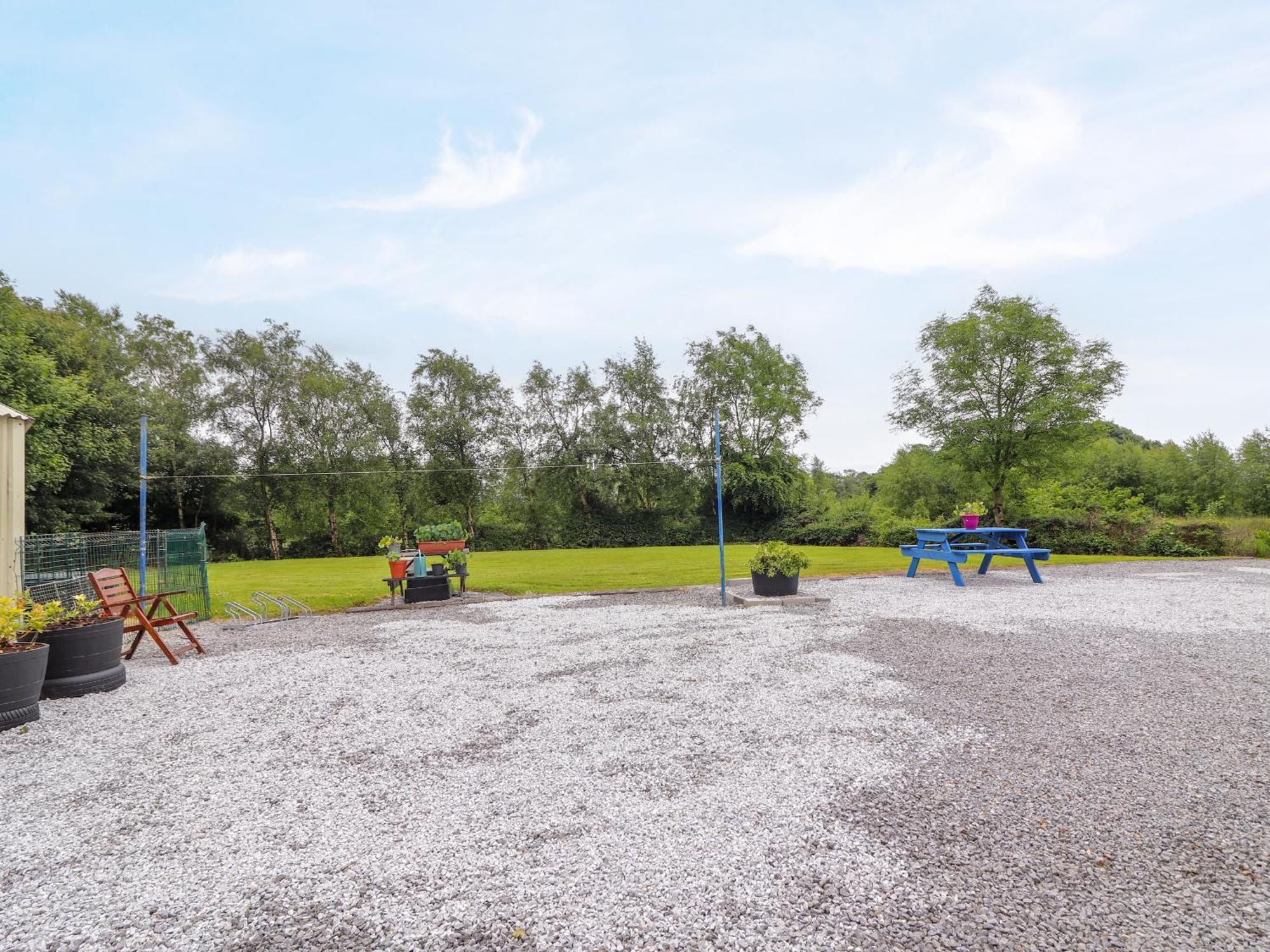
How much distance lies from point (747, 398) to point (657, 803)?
3079 cm

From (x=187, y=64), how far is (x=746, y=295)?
2303 centimetres

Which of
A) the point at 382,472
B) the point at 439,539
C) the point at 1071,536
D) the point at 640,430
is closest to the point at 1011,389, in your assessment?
the point at 1071,536

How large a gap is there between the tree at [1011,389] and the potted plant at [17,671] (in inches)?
908

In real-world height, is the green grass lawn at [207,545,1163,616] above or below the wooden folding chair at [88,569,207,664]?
below

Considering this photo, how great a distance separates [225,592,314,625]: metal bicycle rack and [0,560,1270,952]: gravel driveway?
2595 mm

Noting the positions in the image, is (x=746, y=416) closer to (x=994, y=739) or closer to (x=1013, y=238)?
(x=1013, y=238)

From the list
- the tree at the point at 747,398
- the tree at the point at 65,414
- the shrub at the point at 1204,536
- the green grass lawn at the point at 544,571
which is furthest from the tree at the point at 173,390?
the shrub at the point at 1204,536

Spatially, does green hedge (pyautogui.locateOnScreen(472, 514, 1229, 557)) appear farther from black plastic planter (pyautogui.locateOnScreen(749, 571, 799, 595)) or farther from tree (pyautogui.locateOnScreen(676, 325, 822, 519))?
black plastic planter (pyautogui.locateOnScreen(749, 571, 799, 595))

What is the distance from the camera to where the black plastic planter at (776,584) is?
1007cm

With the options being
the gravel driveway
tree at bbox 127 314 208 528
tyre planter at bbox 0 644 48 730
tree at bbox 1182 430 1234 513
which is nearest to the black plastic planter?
the gravel driveway

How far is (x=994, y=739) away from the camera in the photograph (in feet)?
12.4

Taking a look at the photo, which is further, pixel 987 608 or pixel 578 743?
pixel 987 608

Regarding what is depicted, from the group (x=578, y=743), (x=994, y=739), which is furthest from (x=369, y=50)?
(x=994, y=739)

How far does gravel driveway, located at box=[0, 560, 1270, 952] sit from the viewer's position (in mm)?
2107
